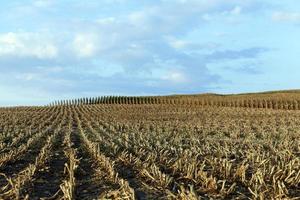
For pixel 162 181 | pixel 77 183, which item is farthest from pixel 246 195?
pixel 77 183

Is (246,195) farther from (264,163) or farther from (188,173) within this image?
(264,163)

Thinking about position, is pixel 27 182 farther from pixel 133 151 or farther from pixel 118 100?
pixel 118 100

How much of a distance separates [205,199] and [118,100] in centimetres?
8173

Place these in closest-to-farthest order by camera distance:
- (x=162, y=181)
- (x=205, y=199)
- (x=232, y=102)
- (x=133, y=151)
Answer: (x=205, y=199)
(x=162, y=181)
(x=133, y=151)
(x=232, y=102)

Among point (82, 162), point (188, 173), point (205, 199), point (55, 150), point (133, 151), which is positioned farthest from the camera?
point (55, 150)

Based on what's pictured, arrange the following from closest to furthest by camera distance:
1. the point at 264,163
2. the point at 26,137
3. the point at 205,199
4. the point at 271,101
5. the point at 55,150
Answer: the point at 205,199 → the point at 264,163 → the point at 55,150 → the point at 26,137 → the point at 271,101

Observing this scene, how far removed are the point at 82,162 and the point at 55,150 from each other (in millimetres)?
3921

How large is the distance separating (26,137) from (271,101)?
1886 inches

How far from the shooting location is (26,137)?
23.2m

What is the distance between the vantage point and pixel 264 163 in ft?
36.8

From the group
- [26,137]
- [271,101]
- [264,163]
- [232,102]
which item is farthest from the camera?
[232,102]

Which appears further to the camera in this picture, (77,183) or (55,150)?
(55,150)

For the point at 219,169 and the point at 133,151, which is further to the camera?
the point at 133,151

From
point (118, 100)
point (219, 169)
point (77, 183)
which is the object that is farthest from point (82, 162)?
point (118, 100)
